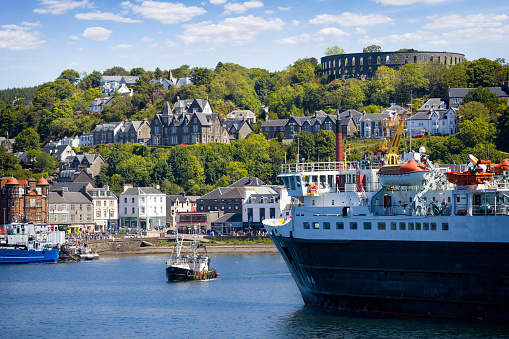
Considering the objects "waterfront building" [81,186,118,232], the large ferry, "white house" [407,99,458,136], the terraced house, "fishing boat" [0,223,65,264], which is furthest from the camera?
the terraced house

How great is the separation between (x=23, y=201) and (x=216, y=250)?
31.9m

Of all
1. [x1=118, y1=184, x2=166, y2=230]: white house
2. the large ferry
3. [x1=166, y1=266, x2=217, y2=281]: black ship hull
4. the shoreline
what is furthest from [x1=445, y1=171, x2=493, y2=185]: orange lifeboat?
[x1=118, y1=184, x2=166, y2=230]: white house

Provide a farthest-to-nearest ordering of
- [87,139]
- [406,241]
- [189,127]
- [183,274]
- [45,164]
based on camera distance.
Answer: [87,139], [189,127], [45,164], [183,274], [406,241]

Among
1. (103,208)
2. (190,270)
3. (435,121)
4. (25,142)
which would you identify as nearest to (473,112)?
(435,121)

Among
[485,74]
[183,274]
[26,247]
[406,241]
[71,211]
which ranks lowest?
[183,274]

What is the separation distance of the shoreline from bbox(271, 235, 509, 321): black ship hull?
5786cm

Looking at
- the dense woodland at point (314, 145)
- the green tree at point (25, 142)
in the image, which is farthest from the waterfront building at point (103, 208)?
the green tree at point (25, 142)

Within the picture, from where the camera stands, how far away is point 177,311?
190ft

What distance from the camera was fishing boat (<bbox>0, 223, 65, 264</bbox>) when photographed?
101750 millimetres

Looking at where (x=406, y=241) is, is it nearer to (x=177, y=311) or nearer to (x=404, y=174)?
(x=404, y=174)

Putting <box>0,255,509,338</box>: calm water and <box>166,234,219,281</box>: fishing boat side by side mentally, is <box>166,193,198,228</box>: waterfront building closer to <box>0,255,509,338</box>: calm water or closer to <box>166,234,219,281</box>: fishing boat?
<box>0,255,509,338</box>: calm water

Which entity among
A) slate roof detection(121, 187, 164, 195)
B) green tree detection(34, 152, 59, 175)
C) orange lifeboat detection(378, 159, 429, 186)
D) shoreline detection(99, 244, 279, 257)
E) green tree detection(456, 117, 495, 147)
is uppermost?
Result: green tree detection(456, 117, 495, 147)

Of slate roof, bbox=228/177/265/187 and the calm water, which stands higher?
slate roof, bbox=228/177/265/187

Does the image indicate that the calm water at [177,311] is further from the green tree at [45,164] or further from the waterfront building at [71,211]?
the green tree at [45,164]
